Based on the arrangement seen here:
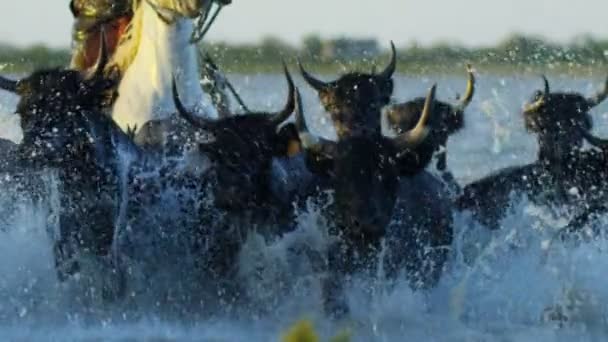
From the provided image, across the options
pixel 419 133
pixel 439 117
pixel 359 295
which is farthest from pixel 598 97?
pixel 359 295

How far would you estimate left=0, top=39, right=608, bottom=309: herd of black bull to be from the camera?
1222 centimetres

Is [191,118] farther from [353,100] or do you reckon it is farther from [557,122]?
[557,122]

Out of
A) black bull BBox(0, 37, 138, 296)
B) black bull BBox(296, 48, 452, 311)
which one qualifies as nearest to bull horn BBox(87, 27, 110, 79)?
black bull BBox(0, 37, 138, 296)

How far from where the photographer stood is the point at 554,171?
13.2 metres

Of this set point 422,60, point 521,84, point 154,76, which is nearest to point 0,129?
point 154,76

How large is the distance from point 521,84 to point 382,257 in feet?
105

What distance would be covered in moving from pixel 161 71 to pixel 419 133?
1.53m

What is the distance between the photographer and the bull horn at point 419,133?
12656 millimetres

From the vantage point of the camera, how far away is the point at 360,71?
42.0ft

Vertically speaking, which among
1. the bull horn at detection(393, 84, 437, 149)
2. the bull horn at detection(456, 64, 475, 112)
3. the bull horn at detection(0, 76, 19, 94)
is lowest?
the bull horn at detection(393, 84, 437, 149)

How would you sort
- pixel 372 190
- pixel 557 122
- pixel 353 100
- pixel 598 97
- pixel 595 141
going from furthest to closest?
pixel 598 97
pixel 557 122
pixel 595 141
pixel 353 100
pixel 372 190

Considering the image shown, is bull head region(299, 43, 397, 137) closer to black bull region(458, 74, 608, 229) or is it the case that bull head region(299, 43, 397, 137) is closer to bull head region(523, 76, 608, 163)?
black bull region(458, 74, 608, 229)

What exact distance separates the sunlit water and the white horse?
2.79ft

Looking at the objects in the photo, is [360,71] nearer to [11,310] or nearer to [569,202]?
[569,202]
